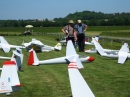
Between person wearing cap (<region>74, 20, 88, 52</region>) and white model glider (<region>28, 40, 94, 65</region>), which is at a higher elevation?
person wearing cap (<region>74, 20, 88, 52</region>)

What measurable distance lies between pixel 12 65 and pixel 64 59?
518 centimetres

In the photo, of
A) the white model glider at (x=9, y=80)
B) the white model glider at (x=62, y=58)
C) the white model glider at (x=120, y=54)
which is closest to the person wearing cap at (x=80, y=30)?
the white model glider at (x=120, y=54)

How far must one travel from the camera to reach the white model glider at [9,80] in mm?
7199

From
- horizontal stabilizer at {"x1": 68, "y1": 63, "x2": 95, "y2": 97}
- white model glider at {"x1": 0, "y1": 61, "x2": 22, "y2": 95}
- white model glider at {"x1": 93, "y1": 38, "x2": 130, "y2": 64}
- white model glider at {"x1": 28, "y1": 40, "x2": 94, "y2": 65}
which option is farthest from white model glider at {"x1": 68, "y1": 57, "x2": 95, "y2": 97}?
white model glider at {"x1": 93, "y1": 38, "x2": 130, "y2": 64}

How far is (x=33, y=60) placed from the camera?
41.8 ft

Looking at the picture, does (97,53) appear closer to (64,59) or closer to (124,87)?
(64,59)

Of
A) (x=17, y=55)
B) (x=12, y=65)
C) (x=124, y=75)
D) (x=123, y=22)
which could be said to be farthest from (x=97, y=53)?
(x=123, y=22)

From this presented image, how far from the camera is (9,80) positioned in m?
7.24

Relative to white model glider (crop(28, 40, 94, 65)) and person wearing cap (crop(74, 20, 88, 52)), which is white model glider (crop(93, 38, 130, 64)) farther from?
person wearing cap (crop(74, 20, 88, 52))

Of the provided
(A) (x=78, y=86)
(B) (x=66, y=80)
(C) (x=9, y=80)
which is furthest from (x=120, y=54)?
(A) (x=78, y=86)

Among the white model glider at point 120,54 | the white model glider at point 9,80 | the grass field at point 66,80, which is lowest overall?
the grass field at point 66,80

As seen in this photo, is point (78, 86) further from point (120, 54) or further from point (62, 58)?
point (120, 54)

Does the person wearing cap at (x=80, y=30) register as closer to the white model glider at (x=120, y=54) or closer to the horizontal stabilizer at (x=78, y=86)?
the white model glider at (x=120, y=54)

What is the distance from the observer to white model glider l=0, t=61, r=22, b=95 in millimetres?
7199
